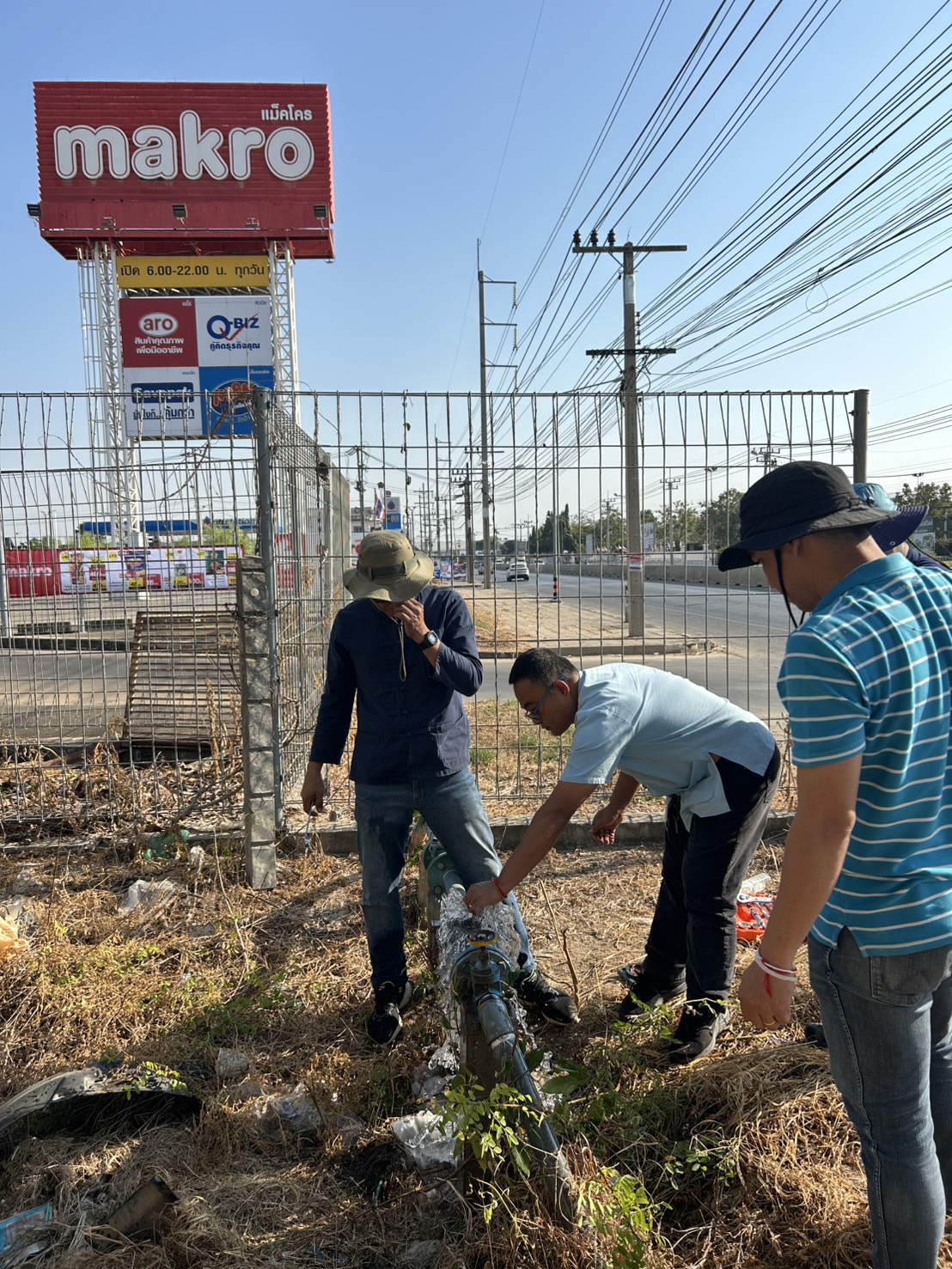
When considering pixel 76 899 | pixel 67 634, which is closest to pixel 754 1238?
pixel 76 899

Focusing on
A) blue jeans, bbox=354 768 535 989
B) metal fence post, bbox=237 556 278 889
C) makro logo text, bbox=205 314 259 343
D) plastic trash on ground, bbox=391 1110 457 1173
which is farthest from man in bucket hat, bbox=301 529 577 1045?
makro logo text, bbox=205 314 259 343

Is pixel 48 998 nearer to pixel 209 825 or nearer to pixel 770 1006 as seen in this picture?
pixel 209 825

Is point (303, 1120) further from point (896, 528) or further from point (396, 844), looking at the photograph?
point (896, 528)

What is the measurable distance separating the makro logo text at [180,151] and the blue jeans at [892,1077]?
84.5ft

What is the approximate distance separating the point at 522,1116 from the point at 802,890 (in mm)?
862

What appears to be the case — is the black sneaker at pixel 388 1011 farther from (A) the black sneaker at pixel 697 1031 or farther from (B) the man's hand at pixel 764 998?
(B) the man's hand at pixel 764 998

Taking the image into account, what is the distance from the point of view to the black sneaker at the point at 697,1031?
278 cm

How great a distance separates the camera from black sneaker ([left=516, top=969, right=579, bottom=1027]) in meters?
3.11

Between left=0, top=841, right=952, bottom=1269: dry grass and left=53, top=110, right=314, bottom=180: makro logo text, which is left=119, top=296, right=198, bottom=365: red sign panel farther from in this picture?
left=0, top=841, right=952, bottom=1269: dry grass

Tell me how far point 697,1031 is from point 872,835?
5.14 feet

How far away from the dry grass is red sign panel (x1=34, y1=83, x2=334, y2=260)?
2331 centimetres

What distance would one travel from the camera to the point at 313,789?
Answer: 337cm

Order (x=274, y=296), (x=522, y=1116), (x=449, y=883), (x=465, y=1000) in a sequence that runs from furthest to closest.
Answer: (x=274, y=296) → (x=449, y=883) → (x=465, y=1000) → (x=522, y=1116)

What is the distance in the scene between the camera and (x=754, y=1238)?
2.06 meters
